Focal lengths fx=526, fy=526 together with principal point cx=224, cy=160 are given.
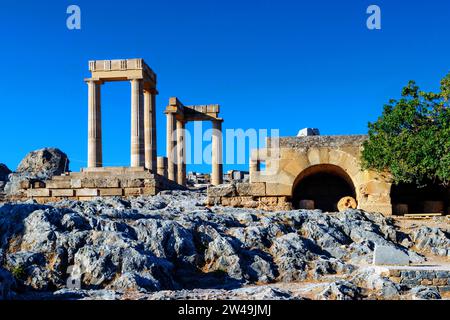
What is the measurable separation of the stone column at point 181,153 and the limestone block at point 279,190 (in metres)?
20.2

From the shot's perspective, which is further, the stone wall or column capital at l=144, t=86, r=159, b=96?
column capital at l=144, t=86, r=159, b=96

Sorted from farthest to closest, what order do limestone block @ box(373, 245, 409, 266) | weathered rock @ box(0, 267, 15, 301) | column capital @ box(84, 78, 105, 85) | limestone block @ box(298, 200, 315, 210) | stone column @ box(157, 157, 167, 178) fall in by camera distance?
stone column @ box(157, 157, 167, 178) → column capital @ box(84, 78, 105, 85) → limestone block @ box(298, 200, 315, 210) → limestone block @ box(373, 245, 409, 266) → weathered rock @ box(0, 267, 15, 301)

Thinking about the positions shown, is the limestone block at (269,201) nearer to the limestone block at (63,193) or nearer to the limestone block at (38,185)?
the limestone block at (63,193)

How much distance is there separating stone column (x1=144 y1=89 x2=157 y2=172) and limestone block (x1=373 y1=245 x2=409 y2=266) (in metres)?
20.7

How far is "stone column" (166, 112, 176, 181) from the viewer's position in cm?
3562

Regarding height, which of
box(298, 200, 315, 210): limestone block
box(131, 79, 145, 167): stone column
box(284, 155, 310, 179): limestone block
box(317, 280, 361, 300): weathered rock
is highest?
box(131, 79, 145, 167): stone column

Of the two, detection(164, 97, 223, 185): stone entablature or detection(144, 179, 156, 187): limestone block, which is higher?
detection(164, 97, 223, 185): stone entablature

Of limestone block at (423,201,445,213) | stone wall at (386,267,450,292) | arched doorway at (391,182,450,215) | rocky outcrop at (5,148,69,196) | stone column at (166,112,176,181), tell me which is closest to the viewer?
stone wall at (386,267,450,292)

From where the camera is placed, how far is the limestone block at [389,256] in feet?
34.5

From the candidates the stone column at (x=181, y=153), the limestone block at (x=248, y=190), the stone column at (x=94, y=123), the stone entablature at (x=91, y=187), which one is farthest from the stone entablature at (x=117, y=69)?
the limestone block at (x=248, y=190)

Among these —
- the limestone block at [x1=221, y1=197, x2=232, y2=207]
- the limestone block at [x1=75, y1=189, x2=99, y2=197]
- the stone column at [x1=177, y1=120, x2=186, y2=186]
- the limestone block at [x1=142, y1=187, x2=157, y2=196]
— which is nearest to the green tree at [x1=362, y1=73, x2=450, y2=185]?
the limestone block at [x1=221, y1=197, x2=232, y2=207]

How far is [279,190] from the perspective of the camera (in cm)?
1741

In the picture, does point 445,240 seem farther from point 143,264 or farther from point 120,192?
point 120,192

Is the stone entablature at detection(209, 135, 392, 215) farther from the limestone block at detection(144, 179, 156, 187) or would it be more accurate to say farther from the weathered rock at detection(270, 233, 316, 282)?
the limestone block at detection(144, 179, 156, 187)
